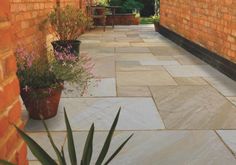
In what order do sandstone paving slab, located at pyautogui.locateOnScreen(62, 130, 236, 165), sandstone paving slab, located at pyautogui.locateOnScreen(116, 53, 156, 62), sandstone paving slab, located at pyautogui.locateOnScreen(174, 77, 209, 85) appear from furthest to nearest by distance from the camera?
sandstone paving slab, located at pyautogui.locateOnScreen(116, 53, 156, 62) → sandstone paving slab, located at pyautogui.locateOnScreen(174, 77, 209, 85) → sandstone paving slab, located at pyautogui.locateOnScreen(62, 130, 236, 165)

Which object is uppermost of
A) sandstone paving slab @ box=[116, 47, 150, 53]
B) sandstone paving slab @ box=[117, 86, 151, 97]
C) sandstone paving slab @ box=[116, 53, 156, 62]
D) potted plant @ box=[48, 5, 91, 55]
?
potted plant @ box=[48, 5, 91, 55]

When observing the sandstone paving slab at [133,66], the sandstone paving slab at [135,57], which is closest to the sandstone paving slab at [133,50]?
the sandstone paving slab at [135,57]

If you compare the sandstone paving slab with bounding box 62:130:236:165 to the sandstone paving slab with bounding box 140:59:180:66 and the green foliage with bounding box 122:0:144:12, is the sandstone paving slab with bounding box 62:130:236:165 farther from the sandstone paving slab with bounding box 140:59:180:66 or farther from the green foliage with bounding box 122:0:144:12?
the green foliage with bounding box 122:0:144:12

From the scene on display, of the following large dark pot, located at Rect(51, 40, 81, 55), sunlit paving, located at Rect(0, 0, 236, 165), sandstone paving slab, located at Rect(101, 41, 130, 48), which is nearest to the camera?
sunlit paving, located at Rect(0, 0, 236, 165)

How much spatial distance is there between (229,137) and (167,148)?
0.59 meters

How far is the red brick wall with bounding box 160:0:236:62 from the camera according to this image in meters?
5.23

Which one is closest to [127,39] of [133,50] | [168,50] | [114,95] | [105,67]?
[133,50]

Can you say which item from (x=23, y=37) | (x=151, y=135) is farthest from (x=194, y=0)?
(x=151, y=135)

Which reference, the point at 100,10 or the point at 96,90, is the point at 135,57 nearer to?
the point at 96,90

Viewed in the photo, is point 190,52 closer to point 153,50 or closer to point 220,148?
point 153,50

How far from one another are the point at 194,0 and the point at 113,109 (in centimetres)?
471

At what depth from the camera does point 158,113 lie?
3523mm

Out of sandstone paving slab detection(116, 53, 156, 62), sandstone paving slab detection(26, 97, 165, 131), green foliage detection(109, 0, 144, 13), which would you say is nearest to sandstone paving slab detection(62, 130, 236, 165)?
sandstone paving slab detection(26, 97, 165, 131)

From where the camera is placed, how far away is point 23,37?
15.3 ft
